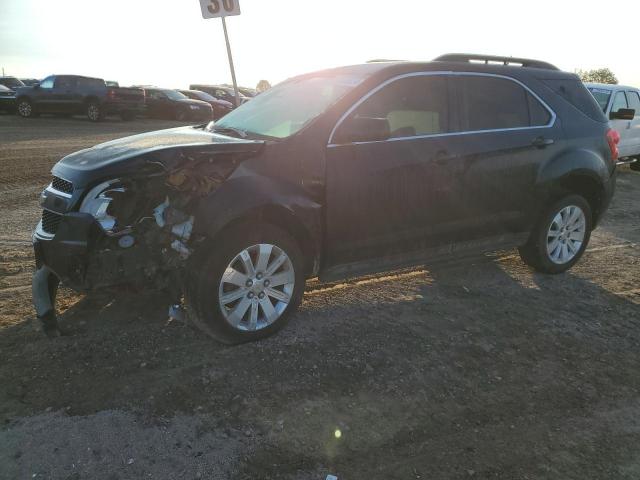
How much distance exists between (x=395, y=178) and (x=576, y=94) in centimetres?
246

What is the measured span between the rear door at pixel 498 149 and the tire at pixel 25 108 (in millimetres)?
21276

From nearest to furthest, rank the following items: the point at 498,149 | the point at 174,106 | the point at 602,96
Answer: the point at 498,149 → the point at 602,96 → the point at 174,106

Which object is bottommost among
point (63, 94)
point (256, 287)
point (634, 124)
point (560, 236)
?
point (560, 236)

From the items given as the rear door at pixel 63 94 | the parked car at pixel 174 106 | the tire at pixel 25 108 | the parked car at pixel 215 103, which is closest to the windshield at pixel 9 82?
the tire at pixel 25 108

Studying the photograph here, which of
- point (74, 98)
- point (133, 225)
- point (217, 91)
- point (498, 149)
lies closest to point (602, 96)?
point (498, 149)

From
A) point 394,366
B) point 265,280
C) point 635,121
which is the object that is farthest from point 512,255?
point 635,121

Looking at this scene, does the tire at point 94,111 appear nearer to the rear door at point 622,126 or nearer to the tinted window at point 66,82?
the tinted window at point 66,82

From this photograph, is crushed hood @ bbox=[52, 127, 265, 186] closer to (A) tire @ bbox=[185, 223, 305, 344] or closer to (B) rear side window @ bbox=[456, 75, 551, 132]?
(A) tire @ bbox=[185, 223, 305, 344]

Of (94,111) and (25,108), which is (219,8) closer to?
(94,111)

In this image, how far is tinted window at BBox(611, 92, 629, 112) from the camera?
36.3 feet

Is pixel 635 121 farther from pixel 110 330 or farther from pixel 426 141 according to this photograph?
pixel 110 330

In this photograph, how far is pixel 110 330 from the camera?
3.70 meters

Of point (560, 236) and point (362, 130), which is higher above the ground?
point (362, 130)

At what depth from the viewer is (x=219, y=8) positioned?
24.3 ft
